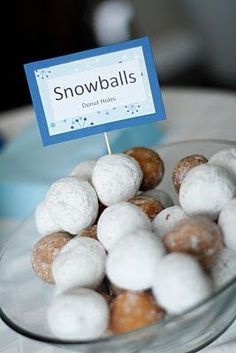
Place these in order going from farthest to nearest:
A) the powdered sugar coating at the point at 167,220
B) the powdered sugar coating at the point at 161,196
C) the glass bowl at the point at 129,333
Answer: the powdered sugar coating at the point at 161,196, the powdered sugar coating at the point at 167,220, the glass bowl at the point at 129,333

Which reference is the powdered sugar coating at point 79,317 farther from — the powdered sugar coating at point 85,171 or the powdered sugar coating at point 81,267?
the powdered sugar coating at point 85,171

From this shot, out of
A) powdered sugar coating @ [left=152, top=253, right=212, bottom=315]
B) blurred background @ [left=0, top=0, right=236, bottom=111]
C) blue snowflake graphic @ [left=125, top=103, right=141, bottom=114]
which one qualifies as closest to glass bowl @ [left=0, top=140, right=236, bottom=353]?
powdered sugar coating @ [left=152, top=253, right=212, bottom=315]

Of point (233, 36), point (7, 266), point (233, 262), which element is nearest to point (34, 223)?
point (7, 266)

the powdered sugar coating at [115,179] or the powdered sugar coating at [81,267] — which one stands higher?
the powdered sugar coating at [115,179]

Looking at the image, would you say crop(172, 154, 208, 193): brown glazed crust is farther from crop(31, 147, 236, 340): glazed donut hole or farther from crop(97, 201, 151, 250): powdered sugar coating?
crop(97, 201, 151, 250): powdered sugar coating

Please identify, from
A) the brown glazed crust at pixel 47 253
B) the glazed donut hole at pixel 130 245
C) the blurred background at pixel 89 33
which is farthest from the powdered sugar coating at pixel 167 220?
the blurred background at pixel 89 33

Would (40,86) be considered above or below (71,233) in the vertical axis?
above

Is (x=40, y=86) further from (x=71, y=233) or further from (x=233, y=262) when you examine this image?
(x=233, y=262)
